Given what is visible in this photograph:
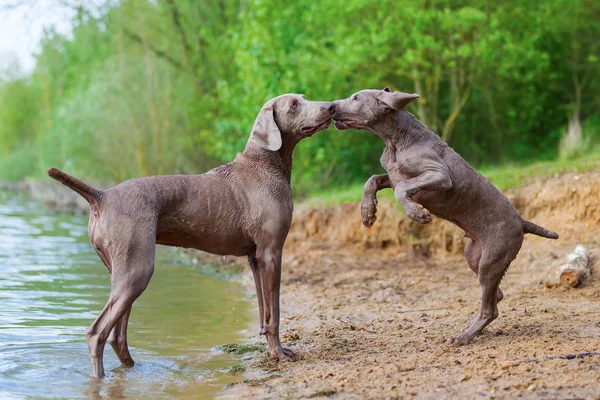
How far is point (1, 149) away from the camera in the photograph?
5591 cm

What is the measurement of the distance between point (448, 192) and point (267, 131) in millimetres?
1838

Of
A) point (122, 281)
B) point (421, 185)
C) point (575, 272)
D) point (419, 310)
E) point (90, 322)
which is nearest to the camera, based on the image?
point (122, 281)

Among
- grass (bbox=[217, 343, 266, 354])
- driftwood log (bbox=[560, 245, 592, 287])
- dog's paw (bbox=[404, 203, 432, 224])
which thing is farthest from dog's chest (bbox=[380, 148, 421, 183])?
driftwood log (bbox=[560, 245, 592, 287])

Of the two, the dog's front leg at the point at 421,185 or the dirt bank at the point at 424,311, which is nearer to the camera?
the dirt bank at the point at 424,311

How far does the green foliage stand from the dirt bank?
14.3 ft

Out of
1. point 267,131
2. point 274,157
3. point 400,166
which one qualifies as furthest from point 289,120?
point 400,166

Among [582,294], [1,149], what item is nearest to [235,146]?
[582,294]

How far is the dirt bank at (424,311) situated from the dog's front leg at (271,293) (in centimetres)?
19

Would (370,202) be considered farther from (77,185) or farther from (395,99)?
(77,185)

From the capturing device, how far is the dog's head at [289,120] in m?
7.09

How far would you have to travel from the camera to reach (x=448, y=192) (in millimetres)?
6992

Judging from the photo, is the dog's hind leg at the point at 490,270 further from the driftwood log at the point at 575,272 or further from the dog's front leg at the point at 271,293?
the driftwood log at the point at 575,272

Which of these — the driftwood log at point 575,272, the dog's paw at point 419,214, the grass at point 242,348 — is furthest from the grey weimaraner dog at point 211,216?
the driftwood log at point 575,272

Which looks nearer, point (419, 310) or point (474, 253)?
point (474, 253)
